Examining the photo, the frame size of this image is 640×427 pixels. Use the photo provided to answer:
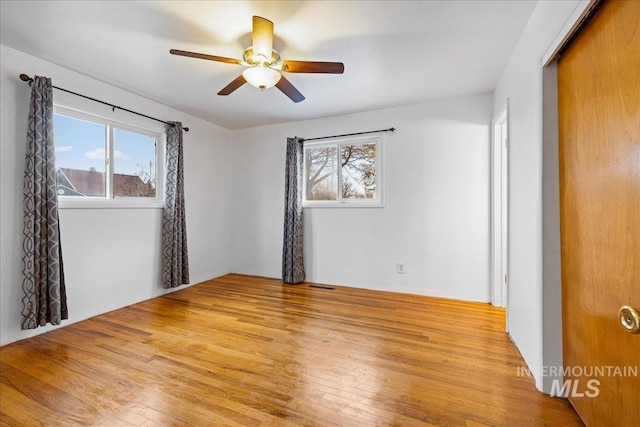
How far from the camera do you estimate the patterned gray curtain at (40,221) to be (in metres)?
2.22

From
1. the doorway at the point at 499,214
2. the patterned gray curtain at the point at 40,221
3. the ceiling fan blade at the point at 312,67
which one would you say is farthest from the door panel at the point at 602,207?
the patterned gray curtain at the point at 40,221

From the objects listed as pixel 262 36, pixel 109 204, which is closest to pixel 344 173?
pixel 262 36

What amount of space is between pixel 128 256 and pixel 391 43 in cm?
348

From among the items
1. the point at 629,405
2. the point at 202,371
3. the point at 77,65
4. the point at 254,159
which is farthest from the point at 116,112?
the point at 629,405

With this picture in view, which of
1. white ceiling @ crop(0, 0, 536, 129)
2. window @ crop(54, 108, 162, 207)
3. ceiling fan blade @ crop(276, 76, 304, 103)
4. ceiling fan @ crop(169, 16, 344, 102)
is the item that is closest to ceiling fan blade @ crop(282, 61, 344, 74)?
ceiling fan @ crop(169, 16, 344, 102)

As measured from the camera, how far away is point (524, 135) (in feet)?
6.27

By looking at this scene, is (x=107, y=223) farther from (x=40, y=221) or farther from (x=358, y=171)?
(x=358, y=171)

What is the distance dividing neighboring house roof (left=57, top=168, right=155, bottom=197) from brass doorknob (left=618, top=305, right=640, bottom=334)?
385 centimetres

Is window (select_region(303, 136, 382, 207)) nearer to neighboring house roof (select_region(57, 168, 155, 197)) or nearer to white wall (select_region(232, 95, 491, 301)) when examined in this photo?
white wall (select_region(232, 95, 491, 301))

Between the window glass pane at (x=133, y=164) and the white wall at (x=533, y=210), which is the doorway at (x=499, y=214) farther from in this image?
the window glass pane at (x=133, y=164)

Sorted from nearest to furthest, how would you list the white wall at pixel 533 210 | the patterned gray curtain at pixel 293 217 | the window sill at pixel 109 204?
the white wall at pixel 533 210 → the window sill at pixel 109 204 → the patterned gray curtain at pixel 293 217

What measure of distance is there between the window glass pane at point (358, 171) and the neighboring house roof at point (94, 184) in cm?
260

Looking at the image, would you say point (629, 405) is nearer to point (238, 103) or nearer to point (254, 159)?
point (238, 103)

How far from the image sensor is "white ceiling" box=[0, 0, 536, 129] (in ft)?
5.82
